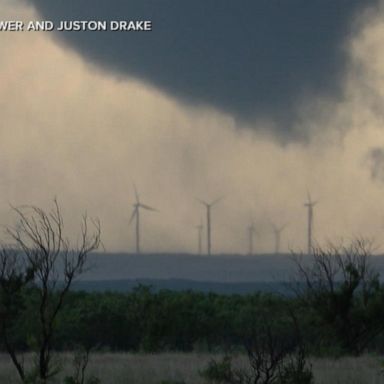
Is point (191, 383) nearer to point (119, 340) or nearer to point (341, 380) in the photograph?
point (341, 380)

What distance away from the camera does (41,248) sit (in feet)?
103

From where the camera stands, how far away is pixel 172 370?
38.0 m

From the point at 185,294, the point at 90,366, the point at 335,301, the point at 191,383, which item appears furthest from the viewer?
the point at 185,294

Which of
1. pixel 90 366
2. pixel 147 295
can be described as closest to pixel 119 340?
→ pixel 147 295

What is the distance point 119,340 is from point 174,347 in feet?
17.6

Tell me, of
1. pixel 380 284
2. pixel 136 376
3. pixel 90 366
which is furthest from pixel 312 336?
pixel 136 376

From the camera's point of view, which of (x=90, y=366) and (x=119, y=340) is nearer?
(x=90, y=366)

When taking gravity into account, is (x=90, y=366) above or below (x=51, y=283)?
below

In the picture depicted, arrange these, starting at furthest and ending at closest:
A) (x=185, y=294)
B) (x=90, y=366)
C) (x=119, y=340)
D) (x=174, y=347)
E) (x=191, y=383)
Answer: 1. (x=185, y=294)
2. (x=119, y=340)
3. (x=174, y=347)
4. (x=90, y=366)
5. (x=191, y=383)

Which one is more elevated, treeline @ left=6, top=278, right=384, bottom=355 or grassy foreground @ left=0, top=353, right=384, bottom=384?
treeline @ left=6, top=278, right=384, bottom=355

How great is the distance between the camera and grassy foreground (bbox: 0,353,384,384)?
113ft

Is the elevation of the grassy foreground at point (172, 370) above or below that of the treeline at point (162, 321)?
below

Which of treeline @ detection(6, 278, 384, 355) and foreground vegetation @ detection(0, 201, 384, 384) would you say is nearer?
foreground vegetation @ detection(0, 201, 384, 384)

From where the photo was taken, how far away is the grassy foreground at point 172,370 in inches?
1357
